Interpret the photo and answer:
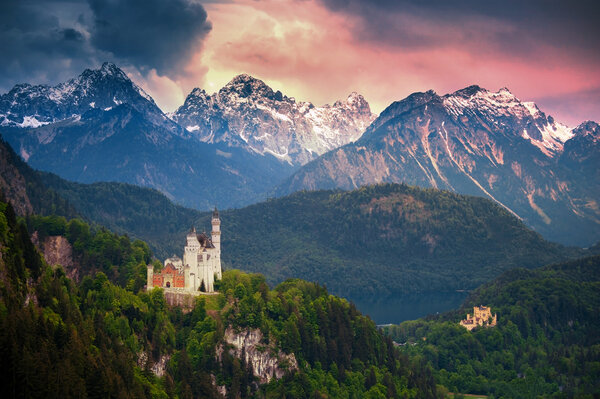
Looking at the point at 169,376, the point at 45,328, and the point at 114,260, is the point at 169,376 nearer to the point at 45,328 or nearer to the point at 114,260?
the point at 45,328

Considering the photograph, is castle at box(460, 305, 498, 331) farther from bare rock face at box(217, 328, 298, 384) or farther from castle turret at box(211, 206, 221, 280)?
castle turret at box(211, 206, 221, 280)

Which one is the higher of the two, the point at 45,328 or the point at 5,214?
the point at 5,214

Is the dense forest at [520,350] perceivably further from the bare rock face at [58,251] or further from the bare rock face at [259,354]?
the bare rock face at [58,251]

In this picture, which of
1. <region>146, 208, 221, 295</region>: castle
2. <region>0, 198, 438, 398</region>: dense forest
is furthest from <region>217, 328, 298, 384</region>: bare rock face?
<region>146, 208, 221, 295</region>: castle

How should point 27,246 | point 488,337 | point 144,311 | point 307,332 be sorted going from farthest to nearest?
point 488,337, point 307,332, point 144,311, point 27,246

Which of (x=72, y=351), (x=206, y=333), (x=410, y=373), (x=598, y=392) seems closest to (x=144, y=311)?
(x=206, y=333)

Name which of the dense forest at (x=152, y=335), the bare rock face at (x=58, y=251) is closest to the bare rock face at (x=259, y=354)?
the dense forest at (x=152, y=335)
